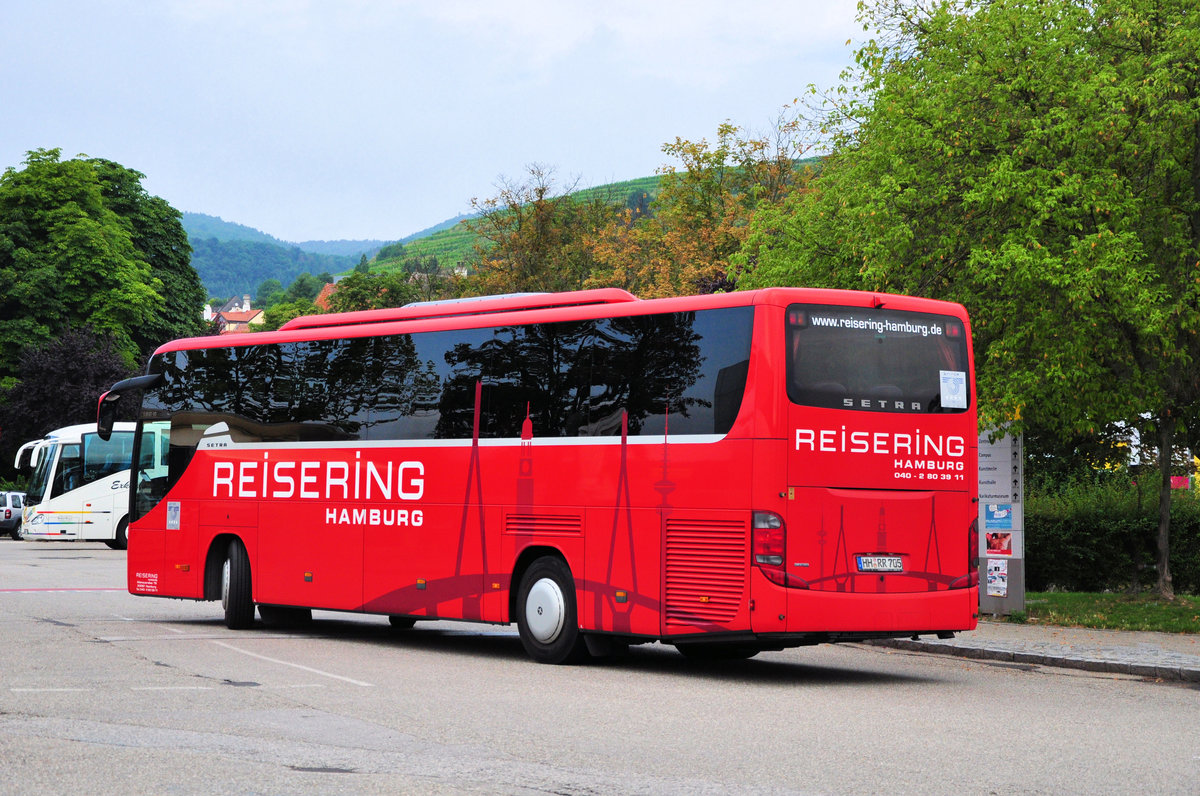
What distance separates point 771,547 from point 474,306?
4864mm

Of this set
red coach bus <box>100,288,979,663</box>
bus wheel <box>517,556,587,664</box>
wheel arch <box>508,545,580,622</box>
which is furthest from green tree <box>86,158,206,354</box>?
bus wheel <box>517,556,587,664</box>

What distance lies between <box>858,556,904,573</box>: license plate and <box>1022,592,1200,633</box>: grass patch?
8.15 metres

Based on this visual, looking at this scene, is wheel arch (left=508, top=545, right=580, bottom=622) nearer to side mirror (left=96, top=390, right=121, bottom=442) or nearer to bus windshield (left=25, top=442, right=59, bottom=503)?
side mirror (left=96, top=390, right=121, bottom=442)

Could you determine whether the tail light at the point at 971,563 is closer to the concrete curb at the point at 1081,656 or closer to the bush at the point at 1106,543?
the concrete curb at the point at 1081,656

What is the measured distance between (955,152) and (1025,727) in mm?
12278

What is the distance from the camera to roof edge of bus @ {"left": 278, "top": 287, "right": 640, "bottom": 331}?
14953 mm

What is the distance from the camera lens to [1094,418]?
2352cm

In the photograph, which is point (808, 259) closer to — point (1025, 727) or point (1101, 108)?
point (1101, 108)

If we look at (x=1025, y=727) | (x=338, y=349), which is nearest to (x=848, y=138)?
(x=338, y=349)

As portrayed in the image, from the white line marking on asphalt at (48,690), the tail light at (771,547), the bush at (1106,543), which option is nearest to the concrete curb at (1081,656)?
the tail light at (771,547)

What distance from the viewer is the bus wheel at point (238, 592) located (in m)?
18.3

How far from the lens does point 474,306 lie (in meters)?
16.3

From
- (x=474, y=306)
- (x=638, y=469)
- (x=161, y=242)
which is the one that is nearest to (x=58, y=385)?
(x=161, y=242)

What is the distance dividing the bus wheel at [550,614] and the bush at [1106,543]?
17014mm
